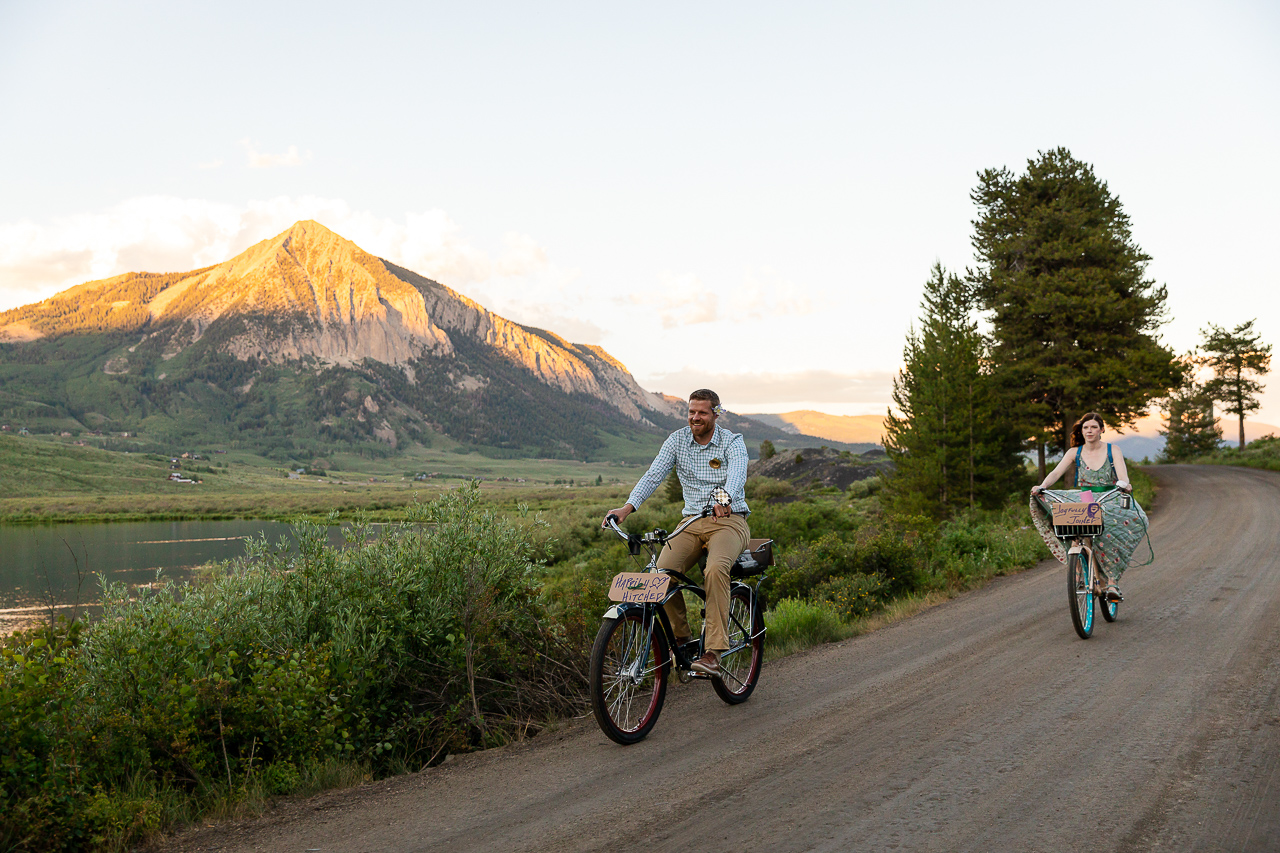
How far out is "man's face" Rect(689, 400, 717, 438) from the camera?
19.8 feet

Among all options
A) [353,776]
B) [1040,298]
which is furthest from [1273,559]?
[1040,298]

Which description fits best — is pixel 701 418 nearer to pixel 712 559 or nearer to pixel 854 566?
pixel 712 559

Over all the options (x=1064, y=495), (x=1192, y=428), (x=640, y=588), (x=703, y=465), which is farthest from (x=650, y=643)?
(x=1192, y=428)

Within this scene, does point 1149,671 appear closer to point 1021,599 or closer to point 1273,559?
point 1021,599

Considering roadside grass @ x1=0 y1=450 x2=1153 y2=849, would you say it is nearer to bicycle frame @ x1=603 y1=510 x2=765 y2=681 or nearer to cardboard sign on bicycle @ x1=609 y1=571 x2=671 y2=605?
bicycle frame @ x1=603 y1=510 x2=765 y2=681

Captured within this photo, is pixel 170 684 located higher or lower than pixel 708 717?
higher

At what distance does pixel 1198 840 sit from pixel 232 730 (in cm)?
543

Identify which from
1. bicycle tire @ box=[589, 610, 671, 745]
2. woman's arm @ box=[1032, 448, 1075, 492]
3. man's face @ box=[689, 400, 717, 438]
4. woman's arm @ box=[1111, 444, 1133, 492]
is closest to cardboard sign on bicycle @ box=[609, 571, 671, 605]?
bicycle tire @ box=[589, 610, 671, 745]

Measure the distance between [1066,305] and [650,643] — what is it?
1142 inches

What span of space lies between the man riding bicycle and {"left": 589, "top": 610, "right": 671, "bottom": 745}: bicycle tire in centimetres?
31

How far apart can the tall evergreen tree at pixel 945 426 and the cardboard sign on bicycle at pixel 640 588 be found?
23146 mm

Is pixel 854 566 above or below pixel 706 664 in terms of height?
below

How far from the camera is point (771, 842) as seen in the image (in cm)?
374

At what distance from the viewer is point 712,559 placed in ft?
19.4
